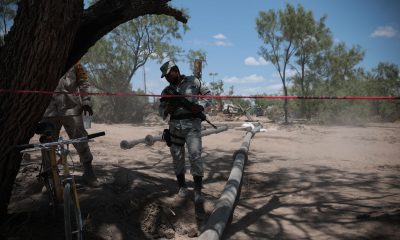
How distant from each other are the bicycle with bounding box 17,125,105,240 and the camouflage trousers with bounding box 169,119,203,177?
1558mm

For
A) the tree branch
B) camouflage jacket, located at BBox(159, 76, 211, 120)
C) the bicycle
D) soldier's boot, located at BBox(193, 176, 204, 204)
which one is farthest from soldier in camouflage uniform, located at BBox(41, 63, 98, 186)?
soldier's boot, located at BBox(193, 176, 204, 204)

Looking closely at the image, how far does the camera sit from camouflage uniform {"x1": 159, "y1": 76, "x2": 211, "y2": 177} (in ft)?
14.1

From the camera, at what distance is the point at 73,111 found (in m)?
4.56

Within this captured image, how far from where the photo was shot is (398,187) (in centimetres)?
500

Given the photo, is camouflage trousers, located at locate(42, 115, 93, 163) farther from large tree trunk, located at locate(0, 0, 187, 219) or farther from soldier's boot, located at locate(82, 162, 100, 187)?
large tree trunk, located at locate(0, 0, 187, 219)

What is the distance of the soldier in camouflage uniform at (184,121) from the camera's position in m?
4.29

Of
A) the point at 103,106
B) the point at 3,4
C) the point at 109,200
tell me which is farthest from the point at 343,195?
the point at 103,106

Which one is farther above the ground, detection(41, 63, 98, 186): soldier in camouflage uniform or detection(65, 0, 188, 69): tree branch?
detection(65, 0, 188, 69): tree branch

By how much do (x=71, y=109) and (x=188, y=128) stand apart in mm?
1615

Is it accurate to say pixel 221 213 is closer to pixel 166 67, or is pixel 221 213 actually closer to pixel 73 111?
pixel 166 67

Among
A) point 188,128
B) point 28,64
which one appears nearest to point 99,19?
point 28,64

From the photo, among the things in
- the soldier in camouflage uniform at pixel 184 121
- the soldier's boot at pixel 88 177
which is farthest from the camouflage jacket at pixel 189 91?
the soldier's boot at pixel 88 177

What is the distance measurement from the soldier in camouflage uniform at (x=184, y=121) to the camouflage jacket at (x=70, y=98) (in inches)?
45.0

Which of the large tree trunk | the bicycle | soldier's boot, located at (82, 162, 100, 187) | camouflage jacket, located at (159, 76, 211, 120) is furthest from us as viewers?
soldier's boot, located at (82, 162, 100, 187)
